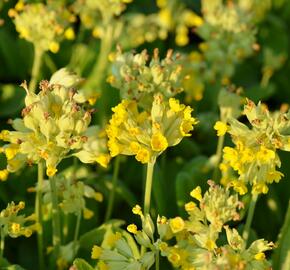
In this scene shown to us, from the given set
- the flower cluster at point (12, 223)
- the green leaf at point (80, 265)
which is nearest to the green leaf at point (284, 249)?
the green leaf at point (80, 265)

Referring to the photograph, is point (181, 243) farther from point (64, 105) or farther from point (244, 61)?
point (244, 61)

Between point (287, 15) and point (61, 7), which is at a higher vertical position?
point (287, 15)

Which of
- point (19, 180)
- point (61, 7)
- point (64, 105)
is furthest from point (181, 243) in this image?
point (61, 7)

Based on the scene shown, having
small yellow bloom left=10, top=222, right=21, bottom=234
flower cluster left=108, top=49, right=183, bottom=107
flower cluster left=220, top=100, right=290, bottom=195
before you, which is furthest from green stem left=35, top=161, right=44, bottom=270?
flower cluster left=220, top=100, right=290, bottom=195

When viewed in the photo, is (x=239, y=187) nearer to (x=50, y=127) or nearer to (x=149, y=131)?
(x=149, y=131)

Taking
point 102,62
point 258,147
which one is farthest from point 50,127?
point 102,62

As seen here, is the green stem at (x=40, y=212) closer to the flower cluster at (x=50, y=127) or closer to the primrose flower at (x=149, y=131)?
the flower cluster at (x=50, y=127)
